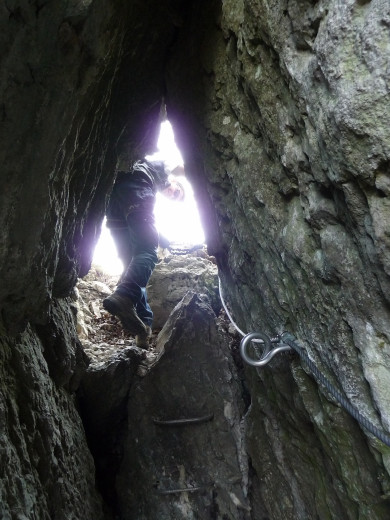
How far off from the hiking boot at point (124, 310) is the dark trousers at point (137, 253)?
0.29ft

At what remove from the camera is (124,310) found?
15.7ft

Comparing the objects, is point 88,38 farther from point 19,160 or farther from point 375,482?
point 375,482

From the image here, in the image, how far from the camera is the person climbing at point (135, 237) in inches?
193

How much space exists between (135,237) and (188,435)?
101 inches

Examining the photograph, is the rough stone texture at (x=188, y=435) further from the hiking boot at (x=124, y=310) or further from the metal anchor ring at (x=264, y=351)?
the metal anchor ring at (x=264, y=351)

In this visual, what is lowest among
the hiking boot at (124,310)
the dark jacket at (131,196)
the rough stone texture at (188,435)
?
the rough stone texture at (188,435)

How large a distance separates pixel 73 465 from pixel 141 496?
954 mm

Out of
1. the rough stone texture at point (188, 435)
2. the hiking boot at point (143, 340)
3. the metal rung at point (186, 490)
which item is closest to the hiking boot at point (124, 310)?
the hiking boot at point (143, 340)

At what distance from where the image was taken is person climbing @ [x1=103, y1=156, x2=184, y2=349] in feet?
16.1

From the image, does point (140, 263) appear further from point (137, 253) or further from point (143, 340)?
point (143, 340)

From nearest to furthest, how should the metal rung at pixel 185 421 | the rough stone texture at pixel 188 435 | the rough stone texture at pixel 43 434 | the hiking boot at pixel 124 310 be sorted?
the rough stone texture at pixel 43 434 < the rough stone texture at pixel 188 435 < the metal rung at pixel 185 421 < the hiking boot at pixel 124 310

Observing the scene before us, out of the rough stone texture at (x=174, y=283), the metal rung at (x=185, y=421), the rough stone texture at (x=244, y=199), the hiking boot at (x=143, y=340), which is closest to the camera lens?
the rough stone texture at (x=244, y=199)

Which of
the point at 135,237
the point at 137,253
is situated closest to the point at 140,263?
the point at 137,253

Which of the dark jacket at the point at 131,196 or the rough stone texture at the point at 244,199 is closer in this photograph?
the rough stone texture at the point at 244,199
